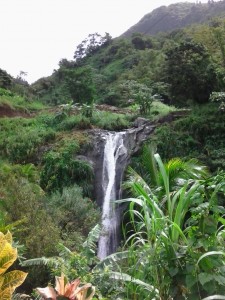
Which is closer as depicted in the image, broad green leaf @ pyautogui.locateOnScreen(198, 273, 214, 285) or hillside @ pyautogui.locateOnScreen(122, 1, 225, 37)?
broad green leaf @ pyautogui.locateOnScreen(198, 273, 214, 285)

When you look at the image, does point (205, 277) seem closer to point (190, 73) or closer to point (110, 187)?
point (110, 187)

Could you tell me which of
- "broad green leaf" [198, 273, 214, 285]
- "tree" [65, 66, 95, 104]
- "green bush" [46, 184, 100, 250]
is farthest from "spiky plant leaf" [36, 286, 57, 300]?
"tree" [65, 66, 95, 104]

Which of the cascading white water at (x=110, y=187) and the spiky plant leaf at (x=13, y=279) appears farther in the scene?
the cascading white water at (x=110, y=187)

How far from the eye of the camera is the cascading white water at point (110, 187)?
34.2 ft

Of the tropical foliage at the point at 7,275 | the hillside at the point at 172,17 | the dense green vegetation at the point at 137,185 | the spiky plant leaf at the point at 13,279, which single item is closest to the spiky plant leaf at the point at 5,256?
the tropical foliage at the point at 7,275

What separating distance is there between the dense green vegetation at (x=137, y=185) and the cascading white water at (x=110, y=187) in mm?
441

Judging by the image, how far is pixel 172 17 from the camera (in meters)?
74.9

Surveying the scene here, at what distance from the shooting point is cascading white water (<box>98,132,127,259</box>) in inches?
411

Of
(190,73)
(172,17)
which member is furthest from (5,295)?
(172,17)

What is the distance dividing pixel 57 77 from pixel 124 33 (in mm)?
47320

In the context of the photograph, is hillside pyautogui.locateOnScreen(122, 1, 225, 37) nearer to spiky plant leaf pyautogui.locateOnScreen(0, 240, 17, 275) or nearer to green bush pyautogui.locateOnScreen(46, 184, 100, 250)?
green bush pyautogui.locateOnScreen(46, 184, 100, 250)

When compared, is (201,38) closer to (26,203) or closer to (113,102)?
(113,102)

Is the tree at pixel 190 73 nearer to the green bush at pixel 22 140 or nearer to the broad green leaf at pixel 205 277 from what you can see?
the green bush at pixel 22 140

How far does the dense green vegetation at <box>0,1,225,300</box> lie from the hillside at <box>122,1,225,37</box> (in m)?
39.5
